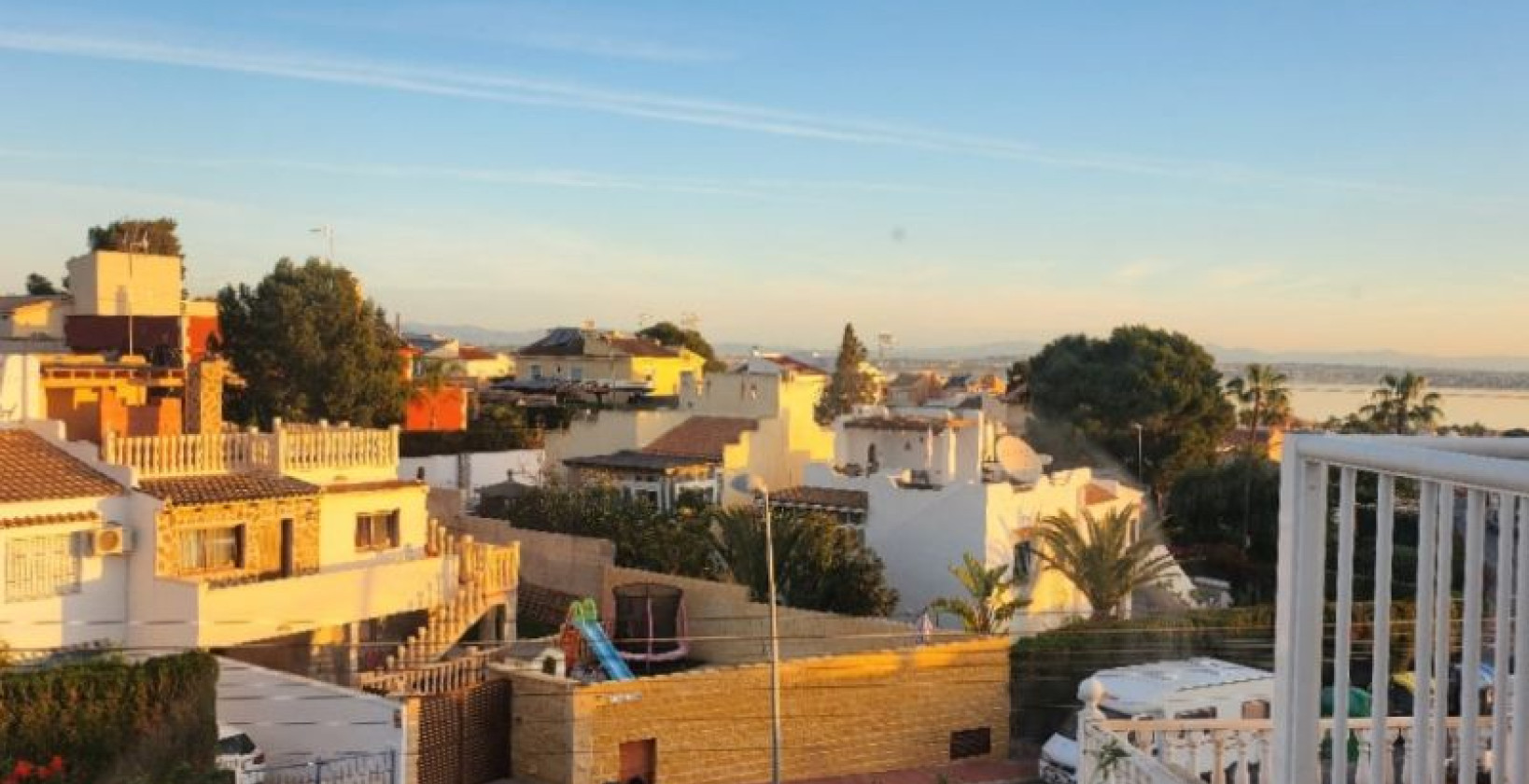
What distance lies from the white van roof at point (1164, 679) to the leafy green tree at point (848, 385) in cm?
5929

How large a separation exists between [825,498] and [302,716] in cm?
1439

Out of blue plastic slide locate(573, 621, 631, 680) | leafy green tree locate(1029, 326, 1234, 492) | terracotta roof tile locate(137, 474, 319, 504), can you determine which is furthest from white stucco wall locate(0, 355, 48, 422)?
leafy green tree locate(1029, 326, 1234, 492)

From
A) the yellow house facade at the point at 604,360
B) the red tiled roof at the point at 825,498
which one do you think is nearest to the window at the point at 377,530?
the red tiled roof at the point at 825,498

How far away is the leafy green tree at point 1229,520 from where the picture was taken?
120 ft

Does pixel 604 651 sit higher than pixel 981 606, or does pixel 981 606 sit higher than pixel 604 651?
pixel 981 606

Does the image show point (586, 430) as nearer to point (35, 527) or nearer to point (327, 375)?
point (327, 375)

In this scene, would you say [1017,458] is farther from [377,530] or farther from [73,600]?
[73,600]

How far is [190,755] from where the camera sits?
55.5 ft

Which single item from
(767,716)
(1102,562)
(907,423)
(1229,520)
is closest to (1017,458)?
(907,423)

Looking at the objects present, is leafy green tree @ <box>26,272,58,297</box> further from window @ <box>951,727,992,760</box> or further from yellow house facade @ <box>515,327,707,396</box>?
window @ <box>951,727,992,760</box>

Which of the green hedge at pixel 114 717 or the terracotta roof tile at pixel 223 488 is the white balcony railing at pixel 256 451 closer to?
the terracotta roof tile at pixel 223 488

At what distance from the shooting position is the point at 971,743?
20938mm

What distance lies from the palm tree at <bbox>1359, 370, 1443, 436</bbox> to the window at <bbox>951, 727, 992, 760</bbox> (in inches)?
1305

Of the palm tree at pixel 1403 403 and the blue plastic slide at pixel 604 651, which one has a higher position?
the palm tree at pixel 1403 403
